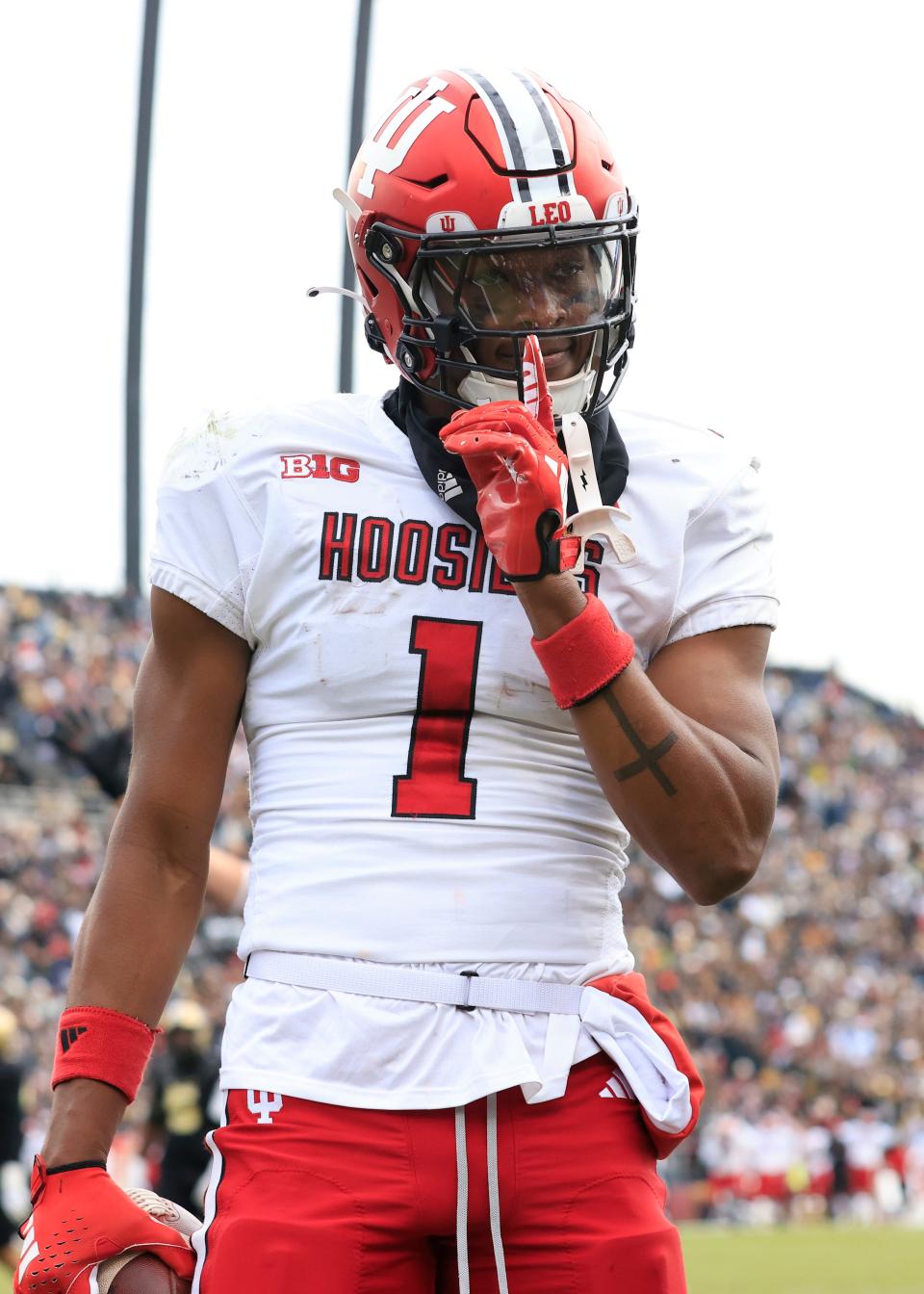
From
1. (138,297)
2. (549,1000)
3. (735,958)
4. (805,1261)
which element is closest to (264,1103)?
(549,1000)

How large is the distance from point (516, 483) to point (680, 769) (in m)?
0.35

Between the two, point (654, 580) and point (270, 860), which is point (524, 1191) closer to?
point (270, 860)

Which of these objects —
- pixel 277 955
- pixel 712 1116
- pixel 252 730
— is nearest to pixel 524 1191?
pixel 277 955

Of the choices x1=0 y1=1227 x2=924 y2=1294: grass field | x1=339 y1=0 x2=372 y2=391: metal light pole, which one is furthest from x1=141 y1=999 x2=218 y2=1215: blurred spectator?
x1=339 y1=0 x2=372 y2=391: metal light pole

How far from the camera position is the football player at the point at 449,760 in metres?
1.93

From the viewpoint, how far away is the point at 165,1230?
2016mm

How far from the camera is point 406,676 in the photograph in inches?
81.9

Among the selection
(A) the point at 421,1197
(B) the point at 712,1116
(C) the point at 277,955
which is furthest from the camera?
(B) the point at 712,1116

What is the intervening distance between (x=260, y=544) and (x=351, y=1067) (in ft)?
2.01

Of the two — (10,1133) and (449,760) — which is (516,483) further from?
(10,1133)

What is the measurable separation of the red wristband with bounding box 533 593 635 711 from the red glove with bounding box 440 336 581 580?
0.07 meters

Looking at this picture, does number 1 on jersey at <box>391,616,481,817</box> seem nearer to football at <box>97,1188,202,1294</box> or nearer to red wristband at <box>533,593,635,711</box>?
red wristband at <box>533,593,635,711</box>

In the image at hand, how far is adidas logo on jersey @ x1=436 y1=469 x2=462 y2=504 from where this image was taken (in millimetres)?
2137

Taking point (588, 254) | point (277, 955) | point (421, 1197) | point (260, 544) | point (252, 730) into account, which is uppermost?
point (588, 254)
